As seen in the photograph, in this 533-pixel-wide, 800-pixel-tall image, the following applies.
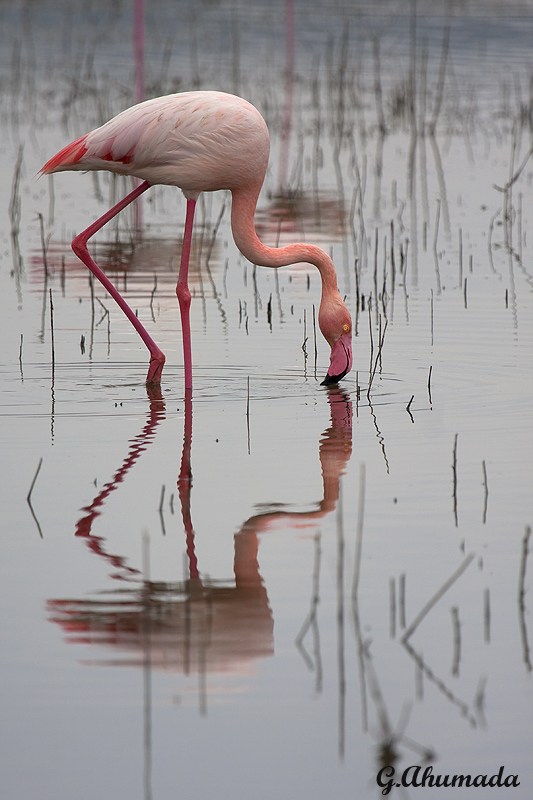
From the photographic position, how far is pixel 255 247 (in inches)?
296

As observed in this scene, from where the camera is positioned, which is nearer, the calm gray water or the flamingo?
the calm gray water

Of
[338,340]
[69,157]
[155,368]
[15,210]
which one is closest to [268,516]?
[338,340]

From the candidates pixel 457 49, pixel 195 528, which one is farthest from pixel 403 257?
pixel 457 49

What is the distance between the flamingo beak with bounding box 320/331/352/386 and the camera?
278 inches

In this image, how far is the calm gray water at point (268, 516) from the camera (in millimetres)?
3396

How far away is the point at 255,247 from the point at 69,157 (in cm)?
112

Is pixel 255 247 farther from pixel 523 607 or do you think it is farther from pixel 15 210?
pixel 15 210

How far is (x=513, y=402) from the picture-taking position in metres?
6.64

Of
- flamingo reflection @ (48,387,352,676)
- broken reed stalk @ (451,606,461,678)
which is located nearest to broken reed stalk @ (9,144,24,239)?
flamingo reflection @ (48,387,352,676)

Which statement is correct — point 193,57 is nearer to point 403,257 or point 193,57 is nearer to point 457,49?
point 457,49

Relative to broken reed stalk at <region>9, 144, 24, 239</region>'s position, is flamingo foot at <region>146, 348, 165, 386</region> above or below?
below

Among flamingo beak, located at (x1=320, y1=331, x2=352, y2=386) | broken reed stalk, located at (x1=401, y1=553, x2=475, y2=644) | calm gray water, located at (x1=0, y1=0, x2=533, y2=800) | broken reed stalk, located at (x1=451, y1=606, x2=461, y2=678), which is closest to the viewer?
calm gray water, located at (x1=0, y1=0, x2=533, y2=800)

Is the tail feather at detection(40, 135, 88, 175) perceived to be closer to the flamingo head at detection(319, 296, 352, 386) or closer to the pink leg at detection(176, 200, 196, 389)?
the pink leg at detection(176, 200, 196, 389)

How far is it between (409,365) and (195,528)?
9.61ft
